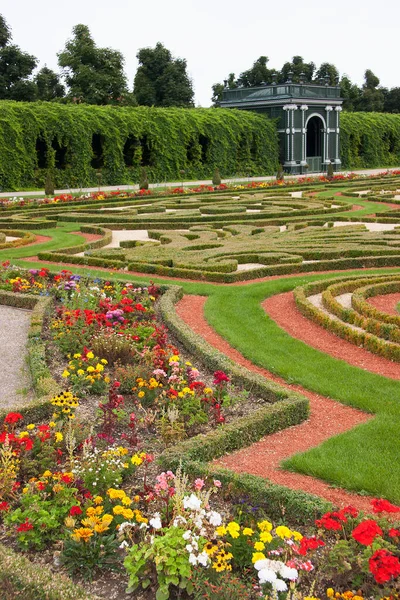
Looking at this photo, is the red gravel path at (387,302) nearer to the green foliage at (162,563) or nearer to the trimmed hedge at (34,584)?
the green foliage at (162,563)

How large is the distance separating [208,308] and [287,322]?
1222mm

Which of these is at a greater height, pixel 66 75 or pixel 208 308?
pixel 66 75

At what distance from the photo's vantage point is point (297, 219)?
18.3 metres

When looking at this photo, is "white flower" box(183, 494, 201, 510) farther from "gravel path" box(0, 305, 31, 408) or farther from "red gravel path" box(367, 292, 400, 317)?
"red gravel path" box(367, 292, 400, 317)

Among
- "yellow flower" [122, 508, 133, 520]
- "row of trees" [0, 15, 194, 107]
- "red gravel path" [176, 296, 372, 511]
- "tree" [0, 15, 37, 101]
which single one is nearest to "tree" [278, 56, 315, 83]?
"row of trees" [0, 15, 194, 107]

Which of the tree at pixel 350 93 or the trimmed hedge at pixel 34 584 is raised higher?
the tree at pixel 350 93

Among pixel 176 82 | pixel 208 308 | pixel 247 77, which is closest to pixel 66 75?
pixel 176 82

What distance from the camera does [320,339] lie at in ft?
27.2

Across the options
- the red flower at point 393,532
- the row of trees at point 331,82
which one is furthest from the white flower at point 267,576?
the row of trees at point 331,82

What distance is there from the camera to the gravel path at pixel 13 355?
6820 mm

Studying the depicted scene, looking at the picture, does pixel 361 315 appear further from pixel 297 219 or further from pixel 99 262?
pixel 297 219

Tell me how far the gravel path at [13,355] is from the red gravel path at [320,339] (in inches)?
125

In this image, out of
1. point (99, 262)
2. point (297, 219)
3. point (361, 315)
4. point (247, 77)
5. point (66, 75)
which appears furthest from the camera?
point (247, 77)

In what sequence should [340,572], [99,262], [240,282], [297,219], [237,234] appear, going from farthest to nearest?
[297,219] < [237,234] < [99,262] < [240,282] < [340,572]
